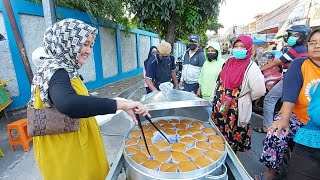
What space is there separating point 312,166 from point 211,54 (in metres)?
2.08

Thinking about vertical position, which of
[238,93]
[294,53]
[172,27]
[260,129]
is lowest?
[260,129]

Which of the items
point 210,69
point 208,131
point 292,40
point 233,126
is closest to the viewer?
point 208,131

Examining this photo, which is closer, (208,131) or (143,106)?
(143,106)

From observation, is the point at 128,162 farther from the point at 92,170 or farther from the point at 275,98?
the point at 275,98

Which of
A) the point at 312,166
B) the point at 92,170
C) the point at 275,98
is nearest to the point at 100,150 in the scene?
the point at 92,170

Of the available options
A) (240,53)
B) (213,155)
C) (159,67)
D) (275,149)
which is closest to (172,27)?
(159,67)

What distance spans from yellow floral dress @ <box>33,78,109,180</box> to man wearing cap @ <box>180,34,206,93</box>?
8.53 feet

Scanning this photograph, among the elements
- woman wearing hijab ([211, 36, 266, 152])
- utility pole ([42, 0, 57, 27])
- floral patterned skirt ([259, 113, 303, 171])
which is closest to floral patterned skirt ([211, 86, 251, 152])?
woman wearing hijab ([211, 36, 266, 152])

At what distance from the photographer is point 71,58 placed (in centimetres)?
121

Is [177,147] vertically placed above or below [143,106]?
below

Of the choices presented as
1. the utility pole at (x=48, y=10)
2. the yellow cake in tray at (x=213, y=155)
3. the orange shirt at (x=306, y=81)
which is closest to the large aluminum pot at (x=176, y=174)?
the yellow cake in tray at (x=213, y=155)

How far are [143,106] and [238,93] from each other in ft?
4.93

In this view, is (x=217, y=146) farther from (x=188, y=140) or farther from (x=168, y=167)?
(x=168, y=167)

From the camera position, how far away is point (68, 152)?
1.30 m
